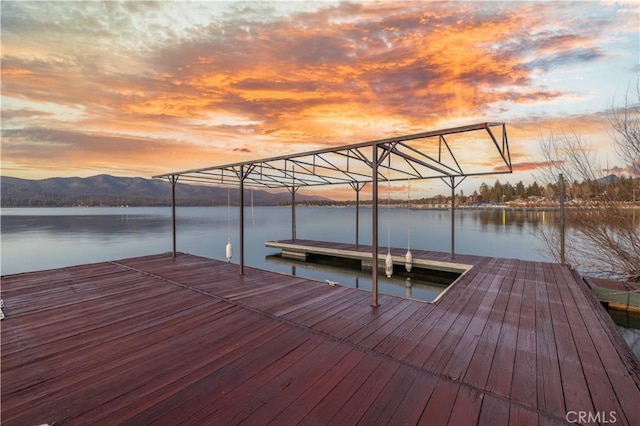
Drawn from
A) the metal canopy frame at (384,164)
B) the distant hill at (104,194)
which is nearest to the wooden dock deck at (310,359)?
the metal canopy frame at (384,164)

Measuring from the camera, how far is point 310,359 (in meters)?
2.42

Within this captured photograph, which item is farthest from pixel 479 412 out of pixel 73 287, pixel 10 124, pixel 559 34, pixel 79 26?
pixel 10 124

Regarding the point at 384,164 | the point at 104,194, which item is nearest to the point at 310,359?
the point at 384,164

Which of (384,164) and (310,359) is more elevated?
(384,164)

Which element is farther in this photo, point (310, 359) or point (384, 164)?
point (384, 164)

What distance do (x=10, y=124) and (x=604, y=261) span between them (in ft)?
91.9

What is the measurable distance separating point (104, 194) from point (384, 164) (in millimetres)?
117165

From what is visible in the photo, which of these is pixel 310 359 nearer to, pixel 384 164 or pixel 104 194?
pixel 384 164

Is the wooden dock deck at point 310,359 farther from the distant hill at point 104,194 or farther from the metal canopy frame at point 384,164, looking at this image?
the distant hill at point 104,194

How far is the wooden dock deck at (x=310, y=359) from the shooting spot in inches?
70.1

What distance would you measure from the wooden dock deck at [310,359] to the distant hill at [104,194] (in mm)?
20725

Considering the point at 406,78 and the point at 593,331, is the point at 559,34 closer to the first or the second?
the point at 406,78

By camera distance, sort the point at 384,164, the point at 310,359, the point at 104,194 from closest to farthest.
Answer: the point at 310,359 → the point at 384,164 → the point at 104,194

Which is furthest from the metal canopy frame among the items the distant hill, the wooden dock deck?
the distant hill
